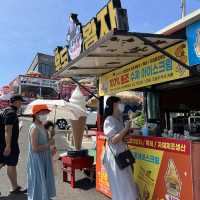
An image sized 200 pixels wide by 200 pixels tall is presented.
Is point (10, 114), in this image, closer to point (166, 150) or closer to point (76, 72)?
point (76, 72)

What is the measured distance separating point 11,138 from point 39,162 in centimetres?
154

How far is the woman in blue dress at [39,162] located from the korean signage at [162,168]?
1.41 m

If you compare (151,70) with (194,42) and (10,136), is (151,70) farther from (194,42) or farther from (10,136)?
(10,136)

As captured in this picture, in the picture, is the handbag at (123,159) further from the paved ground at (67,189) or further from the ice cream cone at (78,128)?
the ice cream cone at (78,128)

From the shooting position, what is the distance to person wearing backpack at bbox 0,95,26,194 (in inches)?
307

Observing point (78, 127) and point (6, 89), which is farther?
point (6, 89)

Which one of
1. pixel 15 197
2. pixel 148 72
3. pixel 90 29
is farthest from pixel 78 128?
pixel 90 29

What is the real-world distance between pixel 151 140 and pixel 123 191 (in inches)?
34.0

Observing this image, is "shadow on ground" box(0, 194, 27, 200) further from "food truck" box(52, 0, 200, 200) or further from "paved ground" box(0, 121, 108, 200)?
"food truck" box(52, 0, 200, 200)

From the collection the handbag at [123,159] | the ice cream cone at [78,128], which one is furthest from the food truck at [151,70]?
the ice cream cone at [78,128]

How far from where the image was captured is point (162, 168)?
5.99m

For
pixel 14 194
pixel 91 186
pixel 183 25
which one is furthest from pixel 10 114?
pixel 183 25

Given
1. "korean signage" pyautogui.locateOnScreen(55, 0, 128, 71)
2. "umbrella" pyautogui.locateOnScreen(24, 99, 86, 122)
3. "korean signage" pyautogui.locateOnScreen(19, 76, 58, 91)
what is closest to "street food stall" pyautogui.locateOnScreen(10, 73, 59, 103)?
"korean signage" pyautogui.locateOnScreen(19, 76, 58, 91)

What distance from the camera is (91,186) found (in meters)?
8.86
